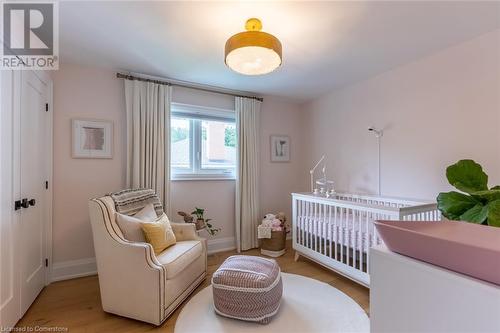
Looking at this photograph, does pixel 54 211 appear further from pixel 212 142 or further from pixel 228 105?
pixel 228 105

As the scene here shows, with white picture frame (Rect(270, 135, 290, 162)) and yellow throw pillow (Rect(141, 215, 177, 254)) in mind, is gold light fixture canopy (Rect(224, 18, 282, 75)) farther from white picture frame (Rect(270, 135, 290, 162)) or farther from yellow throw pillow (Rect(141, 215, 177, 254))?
white picture frame (Rect(270, 135, 290, 162))

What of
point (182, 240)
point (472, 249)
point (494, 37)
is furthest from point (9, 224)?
point (494, 37)

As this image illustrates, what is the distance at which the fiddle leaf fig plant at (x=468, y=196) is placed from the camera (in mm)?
1445

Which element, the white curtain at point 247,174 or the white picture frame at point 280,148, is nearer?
the white curtain at point 247,174

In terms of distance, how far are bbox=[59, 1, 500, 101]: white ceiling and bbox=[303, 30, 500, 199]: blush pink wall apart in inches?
7.4

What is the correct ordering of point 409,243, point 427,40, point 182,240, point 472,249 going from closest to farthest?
point 472,249
point 409,243
point 427,40
point 182,240

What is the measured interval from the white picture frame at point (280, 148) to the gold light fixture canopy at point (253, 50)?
2.02 meters

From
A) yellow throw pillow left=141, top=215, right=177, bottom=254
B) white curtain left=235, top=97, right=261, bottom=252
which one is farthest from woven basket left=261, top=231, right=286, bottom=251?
yellow throw pillow left=141, top=215, right=177, bottom=254

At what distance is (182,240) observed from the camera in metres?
2.50

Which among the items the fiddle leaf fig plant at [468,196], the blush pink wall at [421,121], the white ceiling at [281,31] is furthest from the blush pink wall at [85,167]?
the fiddle leaf fig plant at [468,196]

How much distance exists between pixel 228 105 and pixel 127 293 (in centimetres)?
253

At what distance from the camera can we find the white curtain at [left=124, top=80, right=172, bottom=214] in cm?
281

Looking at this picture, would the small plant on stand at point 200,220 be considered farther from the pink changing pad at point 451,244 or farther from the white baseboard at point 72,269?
the pink changing pad at point 451,244

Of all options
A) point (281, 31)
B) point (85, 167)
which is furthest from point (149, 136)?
point (281, 31)
